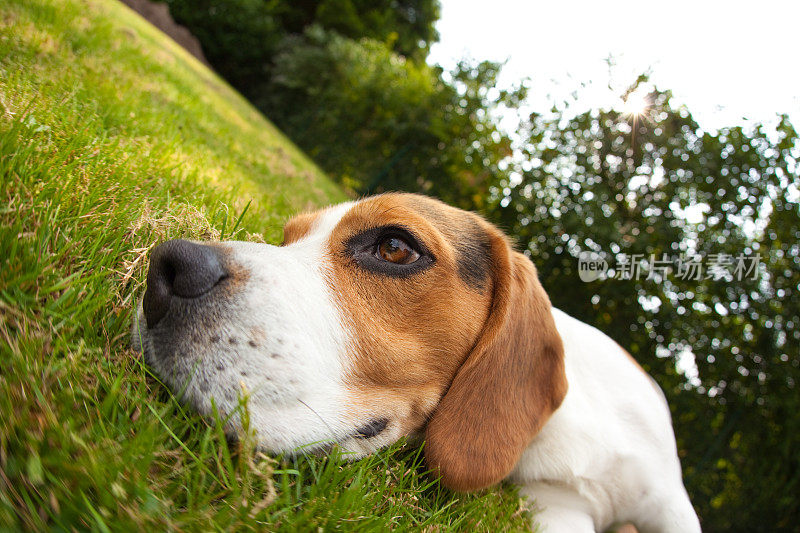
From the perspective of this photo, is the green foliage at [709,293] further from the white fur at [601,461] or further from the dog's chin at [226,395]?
the dog's chin at [226,395]

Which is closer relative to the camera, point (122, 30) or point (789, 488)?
point (789, 488)

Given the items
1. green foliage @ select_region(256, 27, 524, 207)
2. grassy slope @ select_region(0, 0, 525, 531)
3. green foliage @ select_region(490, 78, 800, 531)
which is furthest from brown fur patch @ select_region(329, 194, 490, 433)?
green foliage @ select_region(256, 27, 524, 207)

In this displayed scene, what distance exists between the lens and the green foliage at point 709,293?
18.7 ft

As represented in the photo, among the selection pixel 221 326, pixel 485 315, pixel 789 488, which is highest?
pixel 485 315

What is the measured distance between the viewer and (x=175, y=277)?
4.89 ft

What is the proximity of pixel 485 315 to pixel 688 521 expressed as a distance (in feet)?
5.09

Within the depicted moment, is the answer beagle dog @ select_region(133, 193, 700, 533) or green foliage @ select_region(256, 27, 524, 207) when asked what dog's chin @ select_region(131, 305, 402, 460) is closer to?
beagle dog @ select_region(133, 193, 700, 533)

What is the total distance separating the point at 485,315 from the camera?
2.19 meters

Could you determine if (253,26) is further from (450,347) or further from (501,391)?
(501,391)

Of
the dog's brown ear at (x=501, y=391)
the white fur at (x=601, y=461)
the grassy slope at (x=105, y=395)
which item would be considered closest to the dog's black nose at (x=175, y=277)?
the grassy slope at (x=105, y=395)

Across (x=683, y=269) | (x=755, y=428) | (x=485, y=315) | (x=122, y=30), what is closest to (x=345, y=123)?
(x=122, y=30)

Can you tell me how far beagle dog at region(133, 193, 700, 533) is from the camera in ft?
4.93

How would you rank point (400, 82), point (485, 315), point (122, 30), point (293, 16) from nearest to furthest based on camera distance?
point (485, 315), point (122, 30), point (400, 82), point (293, 16)

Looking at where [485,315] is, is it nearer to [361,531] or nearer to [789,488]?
[361,531]
